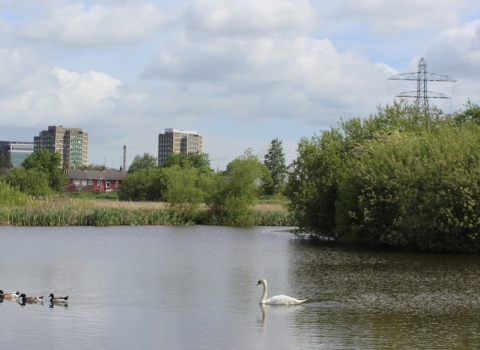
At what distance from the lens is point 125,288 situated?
23297mm

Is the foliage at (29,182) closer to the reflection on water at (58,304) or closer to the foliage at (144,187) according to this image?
the foliage at (144,187)

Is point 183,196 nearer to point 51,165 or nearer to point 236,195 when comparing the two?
point 236,195

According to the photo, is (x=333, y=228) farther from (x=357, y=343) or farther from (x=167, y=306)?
(x=357, y=343)

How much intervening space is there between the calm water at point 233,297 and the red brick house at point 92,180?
10444cm

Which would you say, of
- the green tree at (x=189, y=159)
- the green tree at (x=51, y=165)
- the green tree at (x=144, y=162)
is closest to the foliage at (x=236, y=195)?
the green tree at (x=51, y=165)

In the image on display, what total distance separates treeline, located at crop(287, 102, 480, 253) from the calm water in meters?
2.54

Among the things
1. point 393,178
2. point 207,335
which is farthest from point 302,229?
point 207,335

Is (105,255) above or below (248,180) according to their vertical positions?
below

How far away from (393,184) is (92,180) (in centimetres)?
11344

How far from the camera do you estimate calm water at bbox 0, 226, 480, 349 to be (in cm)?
1605

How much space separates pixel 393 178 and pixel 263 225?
26.3 m

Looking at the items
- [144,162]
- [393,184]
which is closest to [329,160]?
[393,184]

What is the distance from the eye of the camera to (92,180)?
14638 cm

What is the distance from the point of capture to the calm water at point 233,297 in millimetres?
16047
